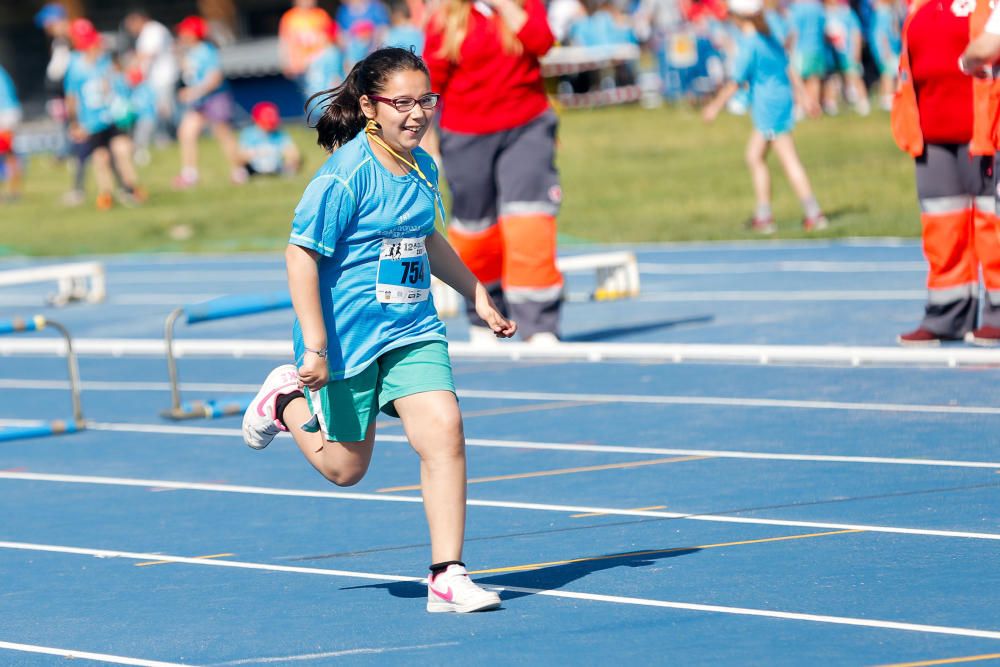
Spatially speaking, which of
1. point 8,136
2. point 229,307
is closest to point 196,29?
point 8,136

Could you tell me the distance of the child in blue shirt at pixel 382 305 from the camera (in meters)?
5.81

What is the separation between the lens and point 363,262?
6.00 m

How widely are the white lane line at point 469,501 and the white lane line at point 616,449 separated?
1073 millimetres

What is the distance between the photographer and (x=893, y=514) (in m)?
6.95

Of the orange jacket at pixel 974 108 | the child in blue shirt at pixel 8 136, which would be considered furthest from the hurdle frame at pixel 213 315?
the child in blue shirt at pixel 8 136

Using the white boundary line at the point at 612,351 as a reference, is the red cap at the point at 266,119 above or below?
above

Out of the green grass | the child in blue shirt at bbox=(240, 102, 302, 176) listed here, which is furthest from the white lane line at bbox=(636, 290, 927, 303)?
the child in blue shirt at bbox=(240, 102, 302, 176)

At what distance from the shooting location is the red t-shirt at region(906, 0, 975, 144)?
10.3 m

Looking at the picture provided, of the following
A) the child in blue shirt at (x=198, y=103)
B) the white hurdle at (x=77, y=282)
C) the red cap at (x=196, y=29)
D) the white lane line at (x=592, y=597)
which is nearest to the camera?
the white lane line at (x=592, y=597)

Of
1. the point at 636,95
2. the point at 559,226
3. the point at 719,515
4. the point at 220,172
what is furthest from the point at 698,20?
the point at 719,515

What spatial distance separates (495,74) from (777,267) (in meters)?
5.15

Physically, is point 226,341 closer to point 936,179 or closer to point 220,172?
point 936,179

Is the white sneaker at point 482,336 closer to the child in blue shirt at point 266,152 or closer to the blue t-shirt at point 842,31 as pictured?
the child in blue shirt at point 266,152

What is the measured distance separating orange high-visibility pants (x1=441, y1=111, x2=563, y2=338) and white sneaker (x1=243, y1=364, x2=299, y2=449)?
194 inches
